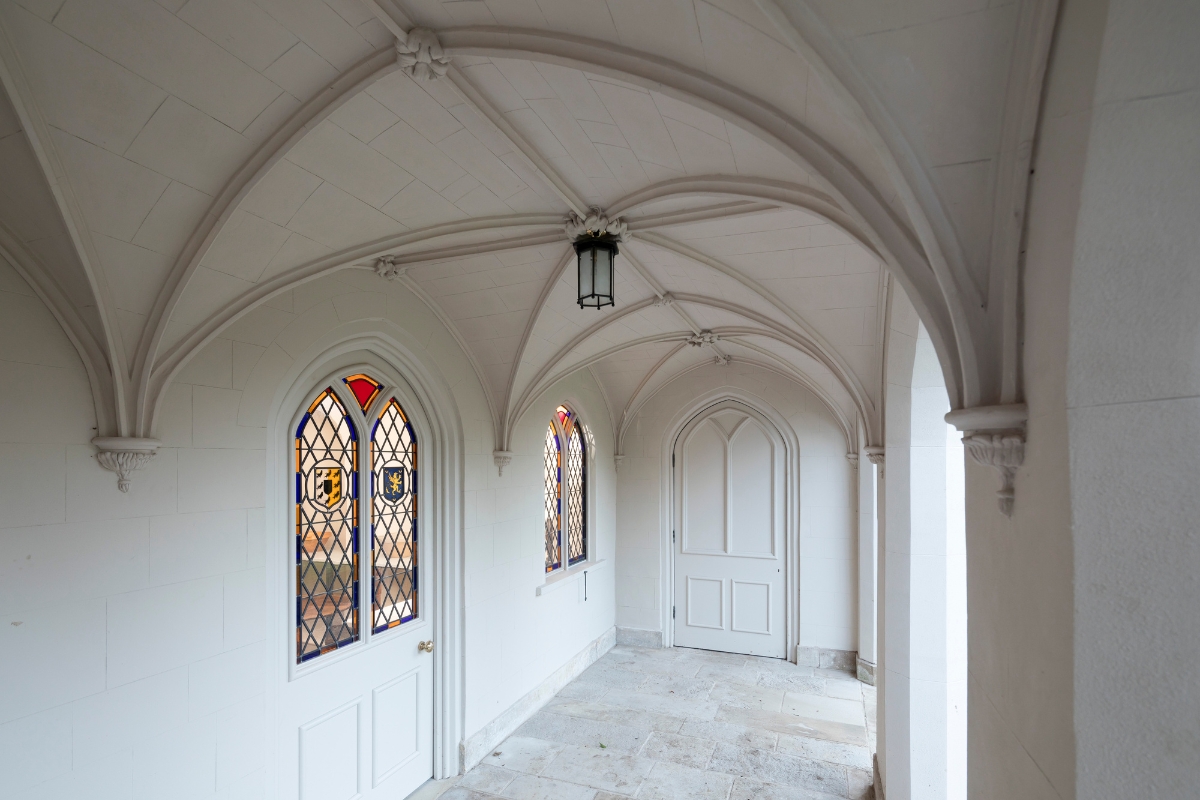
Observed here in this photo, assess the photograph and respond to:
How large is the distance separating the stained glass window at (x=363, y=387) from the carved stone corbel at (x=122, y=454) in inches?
51.1

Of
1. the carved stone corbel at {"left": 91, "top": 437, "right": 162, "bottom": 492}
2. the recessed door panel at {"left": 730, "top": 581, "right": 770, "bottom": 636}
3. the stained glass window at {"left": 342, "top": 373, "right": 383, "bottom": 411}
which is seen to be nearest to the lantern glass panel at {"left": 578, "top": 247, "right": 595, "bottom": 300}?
the stained glass window at {"left": 342, "top": 373, "right": 383, "bottom": 411}

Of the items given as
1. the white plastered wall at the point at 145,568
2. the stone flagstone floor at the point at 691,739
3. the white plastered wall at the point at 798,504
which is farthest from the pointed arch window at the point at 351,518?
the white plastered wall at the point at 798,504

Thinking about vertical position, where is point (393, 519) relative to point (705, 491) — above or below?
above

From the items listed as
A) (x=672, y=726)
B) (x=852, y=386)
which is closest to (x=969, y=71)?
(x=852, y=386)

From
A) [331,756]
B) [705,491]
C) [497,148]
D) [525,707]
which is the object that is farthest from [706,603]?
[497,148]

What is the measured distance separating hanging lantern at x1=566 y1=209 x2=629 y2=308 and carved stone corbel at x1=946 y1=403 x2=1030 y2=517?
2.03 meters

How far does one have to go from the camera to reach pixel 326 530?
353 centimetres

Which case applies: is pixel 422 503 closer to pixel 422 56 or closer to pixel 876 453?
pixel 876 453

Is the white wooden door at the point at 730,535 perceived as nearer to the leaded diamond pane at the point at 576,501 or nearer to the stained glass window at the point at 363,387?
the leaded diamond pane at the point at 576,501

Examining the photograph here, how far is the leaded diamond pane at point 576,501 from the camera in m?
6.60

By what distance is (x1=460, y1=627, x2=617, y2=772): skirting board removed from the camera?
4496 mm

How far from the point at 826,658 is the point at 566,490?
3309 mm

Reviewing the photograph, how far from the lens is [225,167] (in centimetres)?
221

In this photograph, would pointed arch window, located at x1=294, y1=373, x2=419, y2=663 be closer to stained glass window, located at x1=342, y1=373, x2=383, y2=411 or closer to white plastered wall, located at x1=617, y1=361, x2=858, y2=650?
stained glass window, located at x1=342, y1=373, x2=383, y2=411
